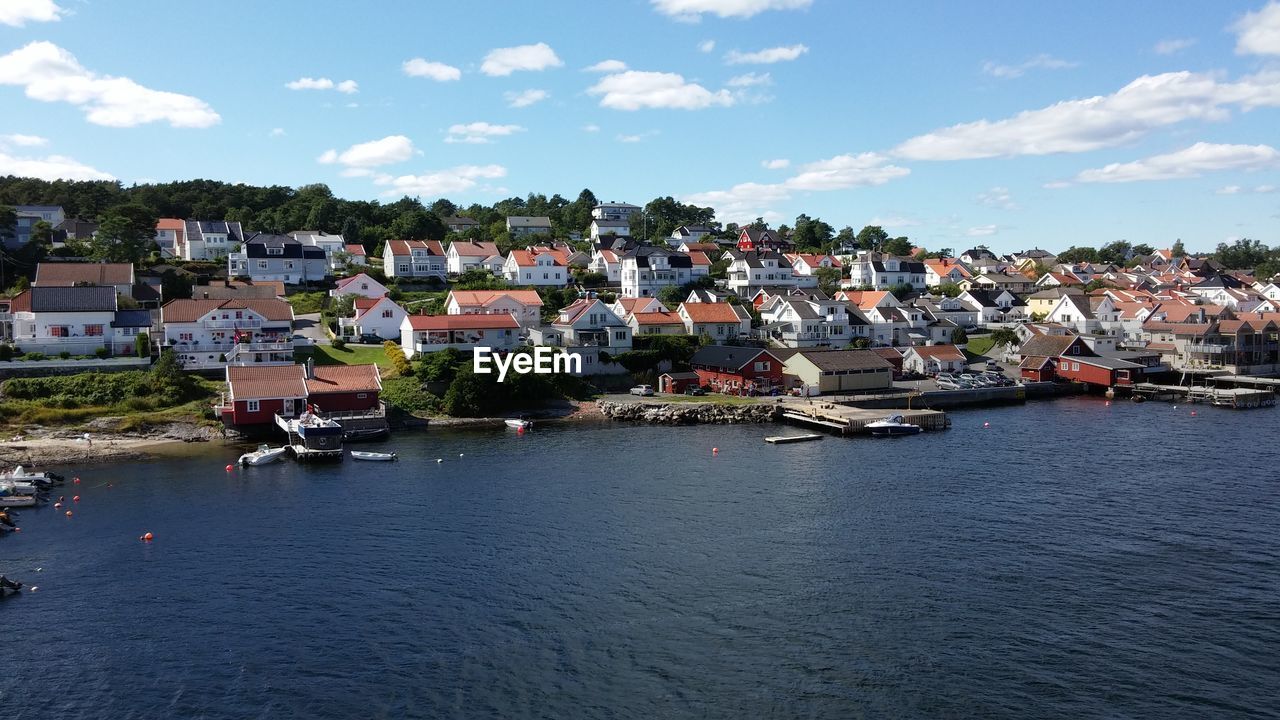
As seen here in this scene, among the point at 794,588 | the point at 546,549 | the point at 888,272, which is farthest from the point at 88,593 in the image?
the point at 888,272

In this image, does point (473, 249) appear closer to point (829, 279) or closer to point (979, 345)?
point (829, 279)

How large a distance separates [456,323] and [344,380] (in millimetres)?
13102

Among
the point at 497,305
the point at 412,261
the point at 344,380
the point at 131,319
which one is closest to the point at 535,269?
the point at 412,261

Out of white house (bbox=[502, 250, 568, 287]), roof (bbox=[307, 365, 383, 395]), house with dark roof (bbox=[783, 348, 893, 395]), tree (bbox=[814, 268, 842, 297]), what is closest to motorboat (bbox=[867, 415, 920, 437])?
house with dark roof (bbox=[783, 348, 893, 395])

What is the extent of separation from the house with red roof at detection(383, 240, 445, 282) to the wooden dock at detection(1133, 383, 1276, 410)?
6985cm

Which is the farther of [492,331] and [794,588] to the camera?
[492,331]

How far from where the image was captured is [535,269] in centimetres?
9575

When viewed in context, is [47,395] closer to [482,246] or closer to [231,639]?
[231,639]

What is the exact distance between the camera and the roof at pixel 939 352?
7544cm

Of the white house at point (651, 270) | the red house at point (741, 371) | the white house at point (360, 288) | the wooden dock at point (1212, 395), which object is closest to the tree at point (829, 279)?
the white house at point (651, 270)

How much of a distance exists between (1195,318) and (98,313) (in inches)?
3722

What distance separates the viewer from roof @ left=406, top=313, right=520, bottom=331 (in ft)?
218

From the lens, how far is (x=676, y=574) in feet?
97.1

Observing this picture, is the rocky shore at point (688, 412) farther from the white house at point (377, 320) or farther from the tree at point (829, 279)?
the tree at point (829, 279)
